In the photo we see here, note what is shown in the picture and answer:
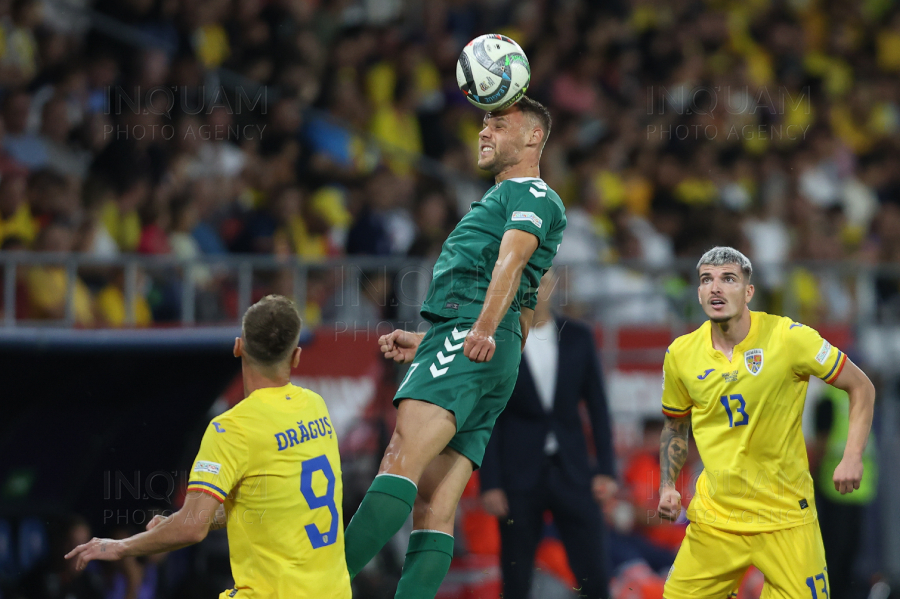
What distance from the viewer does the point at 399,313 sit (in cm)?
932

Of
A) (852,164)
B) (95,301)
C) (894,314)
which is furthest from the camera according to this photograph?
(852,164)

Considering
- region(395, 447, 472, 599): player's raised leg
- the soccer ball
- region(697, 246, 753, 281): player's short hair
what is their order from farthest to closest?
1. region(697, 246, 753, 281): player's short hair
2. the soccer ball
3. region(395, 447, 472, 599): player's raised leg

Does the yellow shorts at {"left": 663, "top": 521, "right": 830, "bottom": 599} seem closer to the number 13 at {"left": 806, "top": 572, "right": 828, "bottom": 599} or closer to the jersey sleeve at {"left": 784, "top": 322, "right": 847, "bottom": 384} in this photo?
the number 13 at {"left": 806, "top": 572, "right": 828, "bottom": 599}

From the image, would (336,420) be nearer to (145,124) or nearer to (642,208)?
(145,124)

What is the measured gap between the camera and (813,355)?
525 centimetres

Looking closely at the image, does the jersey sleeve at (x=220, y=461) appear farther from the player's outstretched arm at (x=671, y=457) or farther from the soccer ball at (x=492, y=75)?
the player's outstretched arm at (x=671, y=457)

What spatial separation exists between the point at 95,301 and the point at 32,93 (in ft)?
7.53

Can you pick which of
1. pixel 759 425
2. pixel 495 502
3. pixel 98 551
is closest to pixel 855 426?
pixel 759 425

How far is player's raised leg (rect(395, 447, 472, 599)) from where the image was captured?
15.4 ft

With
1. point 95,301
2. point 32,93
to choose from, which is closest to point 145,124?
point 32,93

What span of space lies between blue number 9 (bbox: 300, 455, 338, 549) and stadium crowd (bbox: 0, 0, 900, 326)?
14.8ft

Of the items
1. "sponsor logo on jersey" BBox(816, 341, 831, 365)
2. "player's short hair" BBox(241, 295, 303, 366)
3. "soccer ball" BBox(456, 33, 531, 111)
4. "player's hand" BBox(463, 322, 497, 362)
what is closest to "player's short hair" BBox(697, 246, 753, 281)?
"sponsor logo on jersey" BBox(816, 341, 831, 365)

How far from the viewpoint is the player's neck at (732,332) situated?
18.0ft

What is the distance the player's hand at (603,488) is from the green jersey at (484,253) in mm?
2310
